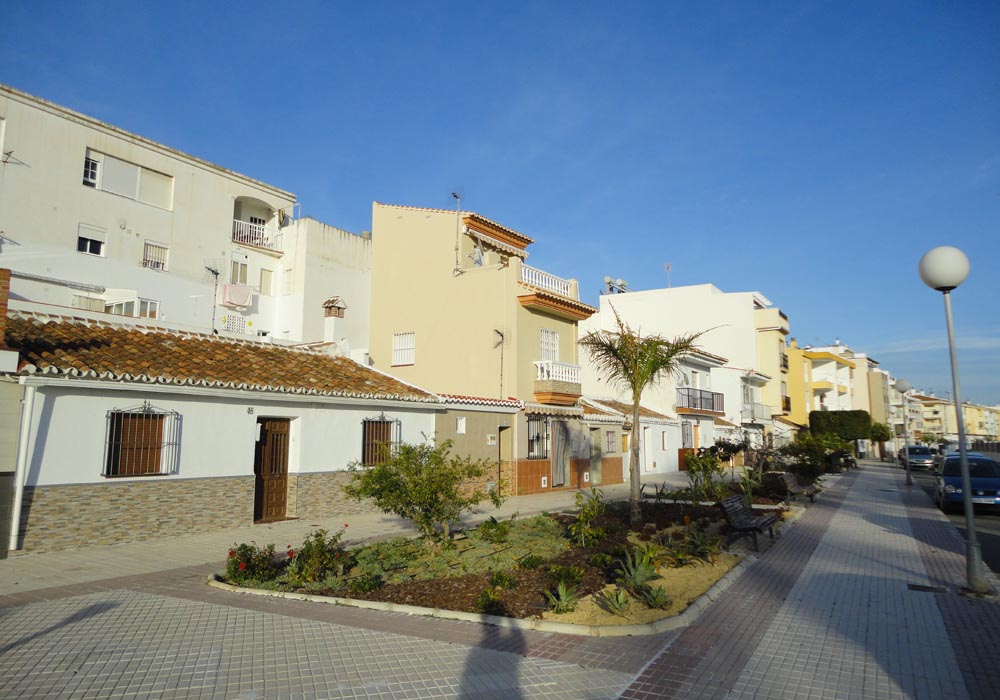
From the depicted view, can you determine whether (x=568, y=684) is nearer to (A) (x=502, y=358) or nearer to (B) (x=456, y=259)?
(A) (x=502, y=358)

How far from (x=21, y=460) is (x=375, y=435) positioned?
811 cm

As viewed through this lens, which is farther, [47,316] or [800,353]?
[800,353]

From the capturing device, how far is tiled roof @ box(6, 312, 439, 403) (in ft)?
38.3

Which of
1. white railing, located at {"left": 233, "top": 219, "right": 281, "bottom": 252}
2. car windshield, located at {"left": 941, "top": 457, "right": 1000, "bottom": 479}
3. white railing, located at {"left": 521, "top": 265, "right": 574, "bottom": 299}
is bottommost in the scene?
car windshield, located at {"left": 941, "top": 457, "right": 1000, "bottom": 479}

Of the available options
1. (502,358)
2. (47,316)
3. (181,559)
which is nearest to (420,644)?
(181,559)

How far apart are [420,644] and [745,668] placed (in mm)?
2927

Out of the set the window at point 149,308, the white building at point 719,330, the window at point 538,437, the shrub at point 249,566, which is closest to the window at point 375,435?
the window at point 538,437

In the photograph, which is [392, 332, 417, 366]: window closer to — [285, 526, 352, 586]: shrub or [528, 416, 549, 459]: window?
[528, 416, 549, 459]: window

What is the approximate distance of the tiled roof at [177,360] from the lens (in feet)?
38.3

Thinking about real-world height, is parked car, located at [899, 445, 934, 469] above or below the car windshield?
below

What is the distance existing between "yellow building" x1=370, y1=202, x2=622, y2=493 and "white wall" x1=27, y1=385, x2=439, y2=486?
4639 mm

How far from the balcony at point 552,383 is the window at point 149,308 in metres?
17.3

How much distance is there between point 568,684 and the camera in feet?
16.6

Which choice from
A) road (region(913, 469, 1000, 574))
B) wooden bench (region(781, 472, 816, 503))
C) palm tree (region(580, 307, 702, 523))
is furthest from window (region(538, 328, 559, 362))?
road (region(913, 469, 1000, 574))
